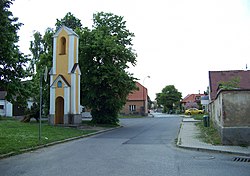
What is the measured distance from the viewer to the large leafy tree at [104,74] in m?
28.9

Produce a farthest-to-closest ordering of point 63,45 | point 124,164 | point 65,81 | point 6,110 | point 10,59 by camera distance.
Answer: point 6,110
point 63,45
point 65,81
point 10,59
point 124,164

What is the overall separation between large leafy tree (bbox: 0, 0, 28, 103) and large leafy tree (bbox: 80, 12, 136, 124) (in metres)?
15.9

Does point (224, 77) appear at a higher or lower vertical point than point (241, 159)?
higher

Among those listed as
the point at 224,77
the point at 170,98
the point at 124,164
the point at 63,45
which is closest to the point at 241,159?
the point at 124,164

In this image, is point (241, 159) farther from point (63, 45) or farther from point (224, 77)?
point (224, 77)

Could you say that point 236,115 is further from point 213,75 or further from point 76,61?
point 213,75

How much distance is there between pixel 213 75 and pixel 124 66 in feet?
67.9

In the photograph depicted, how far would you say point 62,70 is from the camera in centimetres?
2912

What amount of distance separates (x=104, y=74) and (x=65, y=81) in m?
3.66

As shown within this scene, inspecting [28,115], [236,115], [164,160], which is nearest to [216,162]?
[164,160]

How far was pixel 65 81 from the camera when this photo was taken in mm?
28141

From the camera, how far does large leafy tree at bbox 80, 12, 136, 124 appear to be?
28906 millimetres

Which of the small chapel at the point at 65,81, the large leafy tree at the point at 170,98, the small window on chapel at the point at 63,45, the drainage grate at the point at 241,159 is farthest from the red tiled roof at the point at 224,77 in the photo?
the large leafy tree at the point at 170,98

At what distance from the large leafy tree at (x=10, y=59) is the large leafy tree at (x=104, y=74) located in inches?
627
